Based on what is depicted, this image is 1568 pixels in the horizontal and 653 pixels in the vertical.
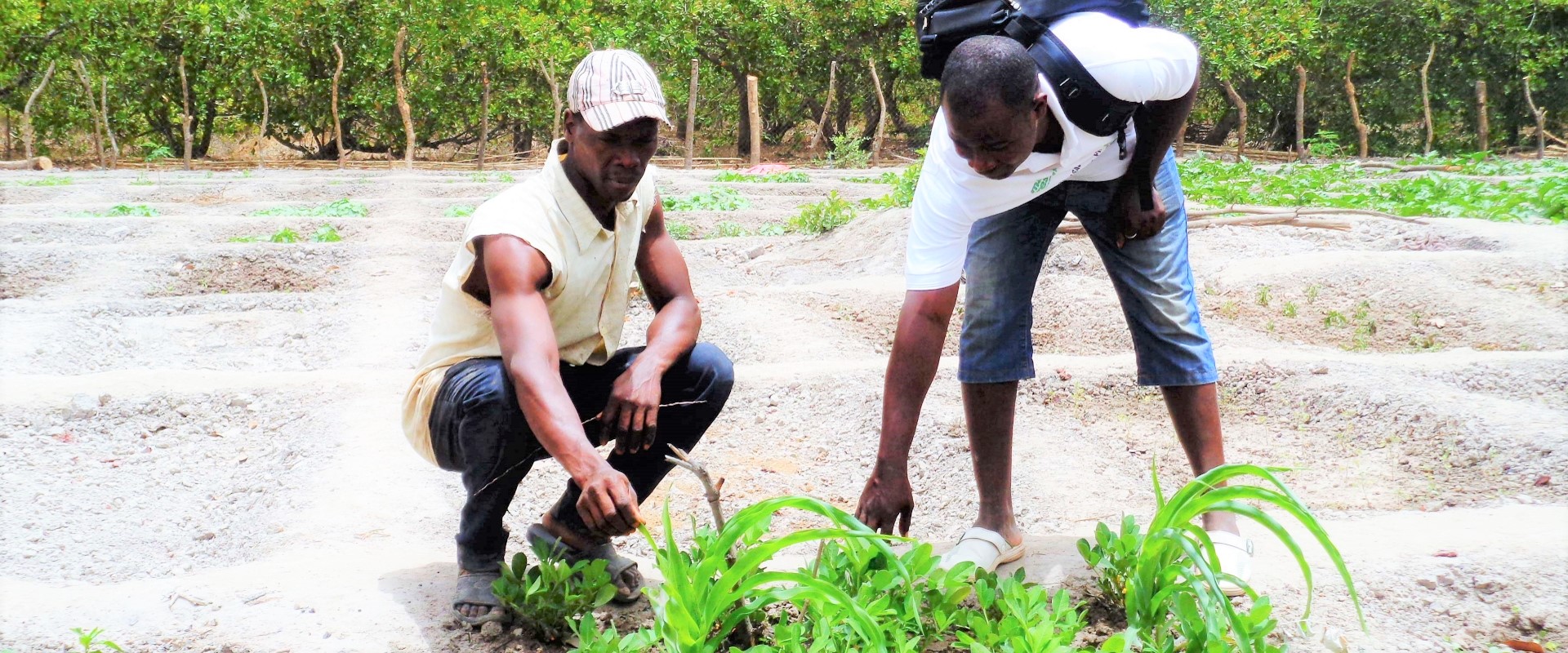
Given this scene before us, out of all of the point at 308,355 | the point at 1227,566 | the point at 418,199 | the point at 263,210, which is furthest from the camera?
the point at 418,199

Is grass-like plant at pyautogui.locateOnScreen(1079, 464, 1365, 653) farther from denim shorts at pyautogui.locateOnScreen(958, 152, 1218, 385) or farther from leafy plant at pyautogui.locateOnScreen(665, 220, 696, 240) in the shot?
leafy plant at pyautogui.locateOnScreen(665, 220, 696, 240)

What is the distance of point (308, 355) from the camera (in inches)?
212

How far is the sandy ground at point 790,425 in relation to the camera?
2.28 m

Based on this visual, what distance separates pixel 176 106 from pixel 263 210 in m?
9.00

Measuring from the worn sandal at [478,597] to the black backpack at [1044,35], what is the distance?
1.29 meters

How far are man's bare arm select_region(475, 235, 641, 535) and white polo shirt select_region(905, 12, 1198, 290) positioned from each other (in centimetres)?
67

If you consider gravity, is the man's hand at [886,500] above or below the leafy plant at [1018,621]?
above

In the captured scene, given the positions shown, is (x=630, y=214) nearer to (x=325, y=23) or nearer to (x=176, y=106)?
(x=325, y=23)

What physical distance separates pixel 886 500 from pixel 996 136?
2.22ft

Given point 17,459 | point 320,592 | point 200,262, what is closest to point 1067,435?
point 320,592

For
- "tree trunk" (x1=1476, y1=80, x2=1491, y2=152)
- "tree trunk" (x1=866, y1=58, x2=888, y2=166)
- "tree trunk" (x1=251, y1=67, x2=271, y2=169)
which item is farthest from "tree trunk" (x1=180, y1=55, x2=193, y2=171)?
"tree trunk" (x1=1476, y1=80, x2=1491, y2=152)

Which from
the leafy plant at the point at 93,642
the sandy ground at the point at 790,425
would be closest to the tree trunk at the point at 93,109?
the sandy ground at the point at 790,425

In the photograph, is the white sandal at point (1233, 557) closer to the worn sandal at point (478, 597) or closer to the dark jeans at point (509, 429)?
the dark jeans at point (509, 429)

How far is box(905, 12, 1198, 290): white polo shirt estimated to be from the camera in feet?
6.98
